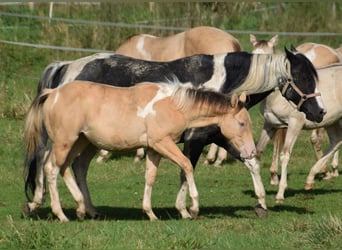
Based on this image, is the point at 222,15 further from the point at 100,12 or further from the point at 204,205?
the point at 204,205

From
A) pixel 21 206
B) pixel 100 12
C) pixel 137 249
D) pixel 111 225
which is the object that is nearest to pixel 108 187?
pixel 21 206

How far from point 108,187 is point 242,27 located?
11810 mm

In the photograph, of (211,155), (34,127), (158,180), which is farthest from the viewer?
(211,155)

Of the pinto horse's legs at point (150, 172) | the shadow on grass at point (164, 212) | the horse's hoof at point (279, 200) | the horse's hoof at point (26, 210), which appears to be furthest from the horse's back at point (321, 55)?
the horse's hoof at point (26, 210)

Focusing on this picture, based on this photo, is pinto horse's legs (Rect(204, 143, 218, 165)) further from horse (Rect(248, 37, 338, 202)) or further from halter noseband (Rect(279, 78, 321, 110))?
halter noseband (Rect(279, 78, 321, 110))

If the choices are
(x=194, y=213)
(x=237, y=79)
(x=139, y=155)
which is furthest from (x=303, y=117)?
(x=139, y=155)

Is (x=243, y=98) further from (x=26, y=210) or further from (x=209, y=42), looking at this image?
(x=209, y=42)

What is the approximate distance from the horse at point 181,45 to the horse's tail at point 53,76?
371 centimetres

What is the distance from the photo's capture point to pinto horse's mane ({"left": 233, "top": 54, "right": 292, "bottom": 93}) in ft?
41.7

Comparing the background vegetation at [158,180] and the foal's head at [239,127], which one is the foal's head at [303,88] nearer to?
the foal's head at [239,127]

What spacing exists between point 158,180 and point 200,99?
12.8 ft

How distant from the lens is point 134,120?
1162cm

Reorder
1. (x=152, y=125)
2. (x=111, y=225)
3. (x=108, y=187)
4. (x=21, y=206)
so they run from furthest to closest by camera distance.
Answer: (x=108, y=187) → (x=21, y=206) → (x=152, y=125) → (x=111, y=225)

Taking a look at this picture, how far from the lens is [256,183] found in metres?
12.3
